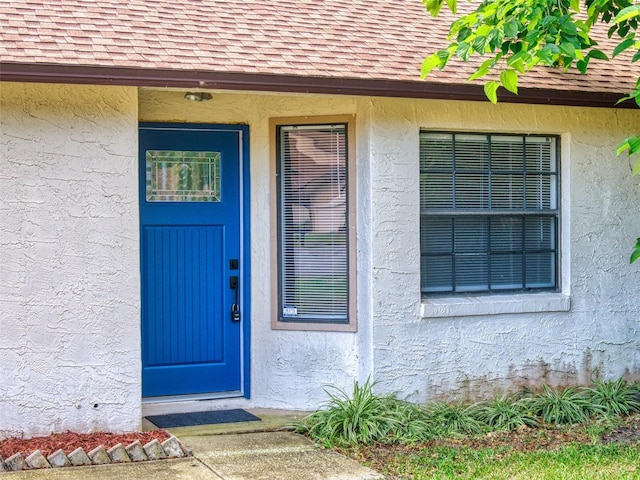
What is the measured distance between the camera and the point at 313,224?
8.84 meters

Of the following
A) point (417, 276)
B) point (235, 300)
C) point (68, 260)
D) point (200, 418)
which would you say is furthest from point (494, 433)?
point (68, 260)

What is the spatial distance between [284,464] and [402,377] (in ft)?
6.03

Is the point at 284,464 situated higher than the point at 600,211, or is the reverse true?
the point at 600,211

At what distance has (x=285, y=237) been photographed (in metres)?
8.91

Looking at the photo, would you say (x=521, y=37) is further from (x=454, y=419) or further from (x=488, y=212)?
(x=454, y=419)

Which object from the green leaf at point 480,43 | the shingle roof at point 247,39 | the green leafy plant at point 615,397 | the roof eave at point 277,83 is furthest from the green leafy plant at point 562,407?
the green leaf at point 480,43

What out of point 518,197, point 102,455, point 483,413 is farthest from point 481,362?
point 102,455

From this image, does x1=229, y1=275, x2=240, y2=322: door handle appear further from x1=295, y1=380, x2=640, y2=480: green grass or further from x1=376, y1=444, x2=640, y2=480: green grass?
x1=376, y1=444, x2=640, y2=480: green grass

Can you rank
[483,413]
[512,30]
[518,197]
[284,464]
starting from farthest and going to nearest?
[518,197]
[483,413]
[284,464]
[512,30]

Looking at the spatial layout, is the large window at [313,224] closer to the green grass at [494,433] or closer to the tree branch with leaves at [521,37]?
the green grass at [494,433]

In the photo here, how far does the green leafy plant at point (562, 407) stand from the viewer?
853cm

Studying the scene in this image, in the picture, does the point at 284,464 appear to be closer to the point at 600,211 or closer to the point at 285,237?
the point at 285,237

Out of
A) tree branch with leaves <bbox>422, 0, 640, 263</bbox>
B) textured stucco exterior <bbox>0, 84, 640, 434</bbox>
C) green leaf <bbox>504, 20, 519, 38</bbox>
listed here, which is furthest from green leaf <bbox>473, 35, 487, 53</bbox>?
textured stucco exterior <bbox>0, 84, 640, 434</bbox>

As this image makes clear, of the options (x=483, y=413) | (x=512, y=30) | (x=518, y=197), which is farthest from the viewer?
(x=518, y=197)
